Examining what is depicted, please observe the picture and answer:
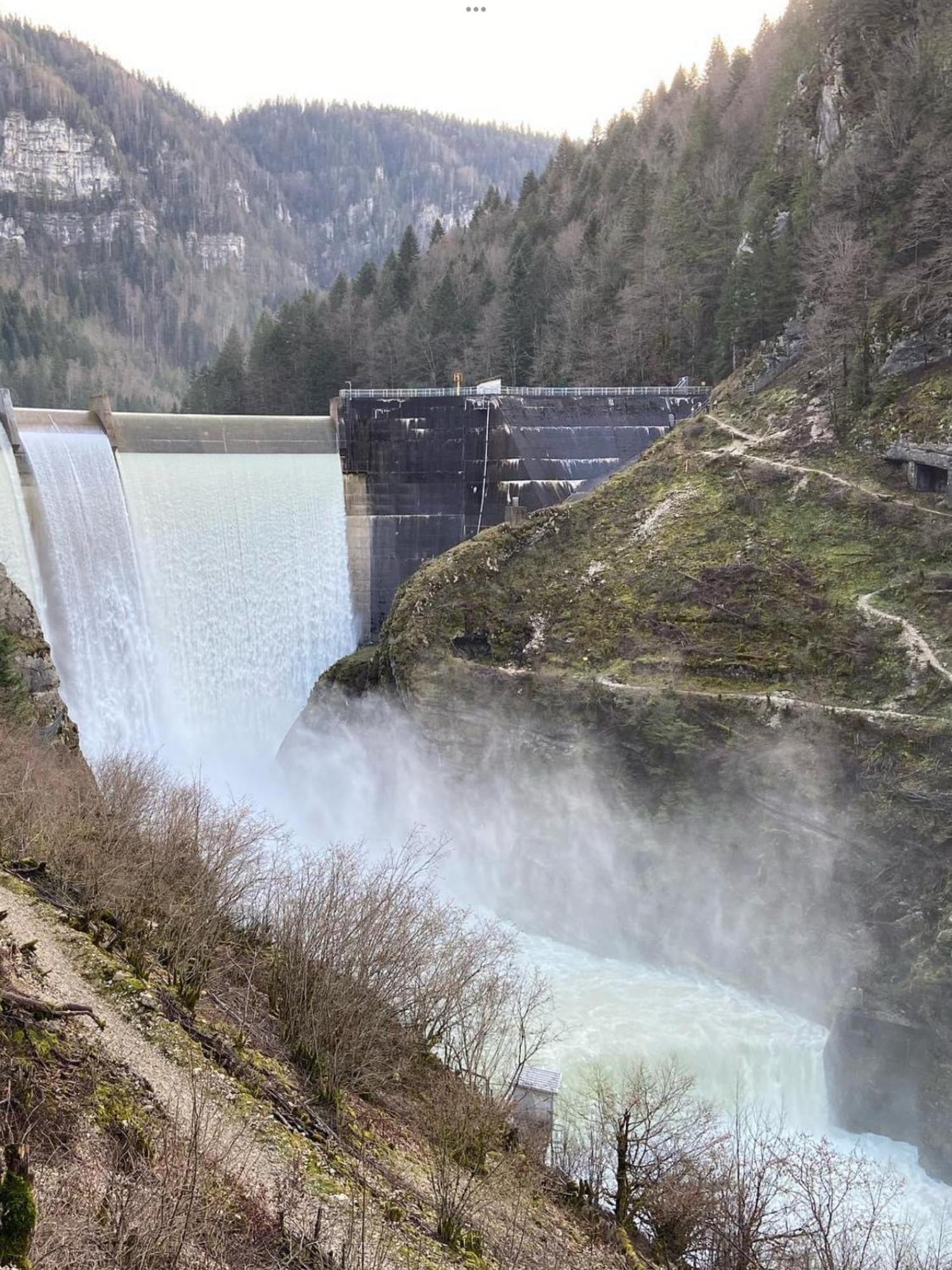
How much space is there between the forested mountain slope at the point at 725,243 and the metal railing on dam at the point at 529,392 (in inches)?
138

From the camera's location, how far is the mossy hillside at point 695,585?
26.8 metres

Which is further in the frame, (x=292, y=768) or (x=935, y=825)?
(x=292, y=768)

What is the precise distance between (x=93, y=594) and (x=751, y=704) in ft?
75.2

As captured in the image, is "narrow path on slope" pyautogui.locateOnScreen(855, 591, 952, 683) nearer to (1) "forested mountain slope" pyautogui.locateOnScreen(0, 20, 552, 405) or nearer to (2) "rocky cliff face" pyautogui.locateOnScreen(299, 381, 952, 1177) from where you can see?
(2) "rocky cliff face" pyautogui.locateOnScreen(299, 381, 952, 1177)

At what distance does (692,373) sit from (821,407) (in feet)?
51.7

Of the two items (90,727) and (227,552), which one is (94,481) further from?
(90,727)

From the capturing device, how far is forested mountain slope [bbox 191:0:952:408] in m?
34.2

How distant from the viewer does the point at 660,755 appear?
2677cm

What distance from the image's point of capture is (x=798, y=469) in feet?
106

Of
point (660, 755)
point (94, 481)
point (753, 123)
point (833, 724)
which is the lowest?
point (660, 755)

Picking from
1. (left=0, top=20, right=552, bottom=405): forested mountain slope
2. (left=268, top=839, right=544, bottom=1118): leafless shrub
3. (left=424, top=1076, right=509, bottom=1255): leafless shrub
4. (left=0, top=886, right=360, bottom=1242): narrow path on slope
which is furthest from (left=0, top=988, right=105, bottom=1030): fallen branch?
(left=0, top=20, right=552, bottom=405): forested mountain slope

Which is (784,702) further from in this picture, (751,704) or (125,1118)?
(125,1118)

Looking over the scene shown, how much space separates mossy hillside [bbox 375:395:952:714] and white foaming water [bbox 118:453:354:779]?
239 inches

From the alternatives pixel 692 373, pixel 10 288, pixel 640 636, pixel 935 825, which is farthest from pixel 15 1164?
pixel 10 288
